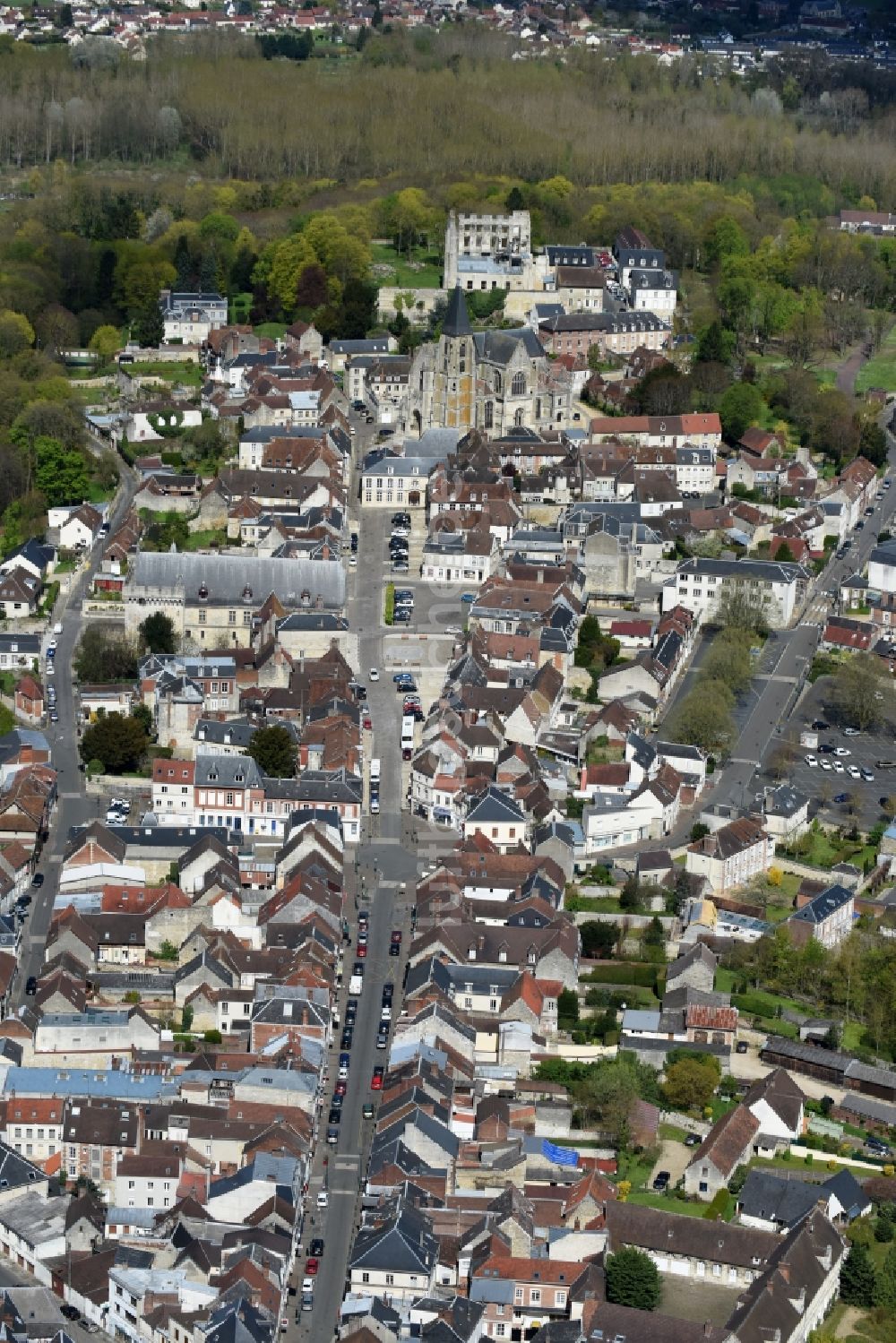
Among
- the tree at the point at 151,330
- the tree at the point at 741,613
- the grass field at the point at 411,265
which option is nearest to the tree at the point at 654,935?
the tree at the point at 741,613

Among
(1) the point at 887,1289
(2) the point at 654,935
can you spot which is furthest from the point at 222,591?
(1) the point at 887,1289

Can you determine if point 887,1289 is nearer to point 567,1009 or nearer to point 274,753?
point 567,1009

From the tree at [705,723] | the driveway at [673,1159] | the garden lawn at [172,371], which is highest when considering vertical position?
the tree at [705,723]

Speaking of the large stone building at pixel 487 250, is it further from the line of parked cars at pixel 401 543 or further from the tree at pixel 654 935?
the tree at pixel 654 935

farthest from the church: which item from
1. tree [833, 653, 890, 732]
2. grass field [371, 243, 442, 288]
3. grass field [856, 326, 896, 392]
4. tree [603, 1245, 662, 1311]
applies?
tree [603, 1245, 662, 1311]

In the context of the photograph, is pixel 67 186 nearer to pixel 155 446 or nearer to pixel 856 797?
pixel 155 446

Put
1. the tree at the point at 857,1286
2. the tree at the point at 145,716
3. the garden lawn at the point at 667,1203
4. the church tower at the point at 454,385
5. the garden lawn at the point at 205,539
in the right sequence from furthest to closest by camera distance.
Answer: the church tower at the point at 454,385, the garden lawn at the point at 205,539, the tree at the point at 145,716, the garden lawn at the point at 667,1203, the tree at the point at 857,1286
